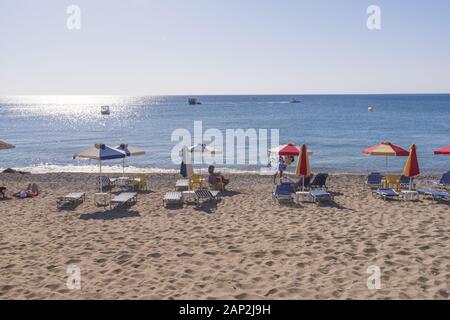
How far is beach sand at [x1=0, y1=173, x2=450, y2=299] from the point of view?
654 cm

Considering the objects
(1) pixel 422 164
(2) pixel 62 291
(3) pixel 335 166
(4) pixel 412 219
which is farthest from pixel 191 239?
(1) pixel 422 164

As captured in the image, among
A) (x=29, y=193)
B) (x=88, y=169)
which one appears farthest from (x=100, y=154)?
(x=88, y=169)

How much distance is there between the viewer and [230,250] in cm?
841

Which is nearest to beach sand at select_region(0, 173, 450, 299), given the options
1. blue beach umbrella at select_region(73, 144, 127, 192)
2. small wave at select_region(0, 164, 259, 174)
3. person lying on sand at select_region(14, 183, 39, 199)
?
person lying on sand at select_region(14, 183, 39, 199)

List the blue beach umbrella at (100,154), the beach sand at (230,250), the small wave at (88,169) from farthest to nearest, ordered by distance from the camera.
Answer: the small wave at (88,169) < the blue beach umbrella at (100,154) < the beach sand at (230,250)

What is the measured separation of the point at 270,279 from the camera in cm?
690

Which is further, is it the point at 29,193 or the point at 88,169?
the point at 88,169

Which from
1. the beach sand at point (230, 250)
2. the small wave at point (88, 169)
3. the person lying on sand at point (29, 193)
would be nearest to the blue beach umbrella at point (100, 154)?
the beach sand at point (230, 250)

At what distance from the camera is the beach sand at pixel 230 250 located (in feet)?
21.5

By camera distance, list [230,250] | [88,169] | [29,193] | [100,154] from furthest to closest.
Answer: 1. [88,169]
2. [29,193]
3. [100,154]
4. [230,250]

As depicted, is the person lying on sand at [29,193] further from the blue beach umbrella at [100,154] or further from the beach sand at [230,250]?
the blue beach umbrella at [100,154]

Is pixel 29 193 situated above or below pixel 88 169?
above

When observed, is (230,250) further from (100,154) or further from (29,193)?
(29,193)
